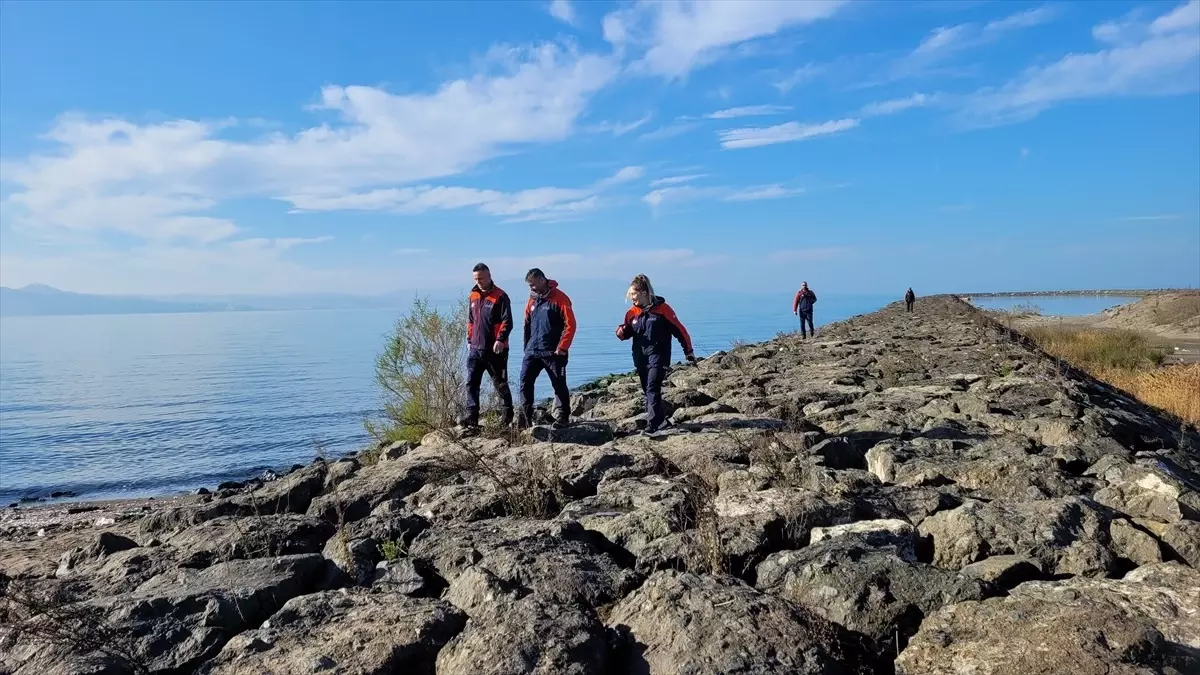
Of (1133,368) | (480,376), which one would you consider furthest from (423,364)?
(1133,368)

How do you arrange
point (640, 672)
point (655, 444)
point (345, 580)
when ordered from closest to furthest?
1. point (640, 672)
2. point (345, 580)
3. point (655, 444)

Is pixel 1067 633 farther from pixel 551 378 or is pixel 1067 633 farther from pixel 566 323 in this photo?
pixel 551 378

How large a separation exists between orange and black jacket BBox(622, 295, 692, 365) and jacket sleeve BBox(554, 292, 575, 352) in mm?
591

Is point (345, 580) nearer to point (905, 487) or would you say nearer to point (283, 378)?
point (905, 487)

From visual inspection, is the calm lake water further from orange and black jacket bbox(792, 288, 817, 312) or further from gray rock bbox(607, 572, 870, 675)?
gray rock bbox(607, 572, 870, 675)

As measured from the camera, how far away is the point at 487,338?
350 inches

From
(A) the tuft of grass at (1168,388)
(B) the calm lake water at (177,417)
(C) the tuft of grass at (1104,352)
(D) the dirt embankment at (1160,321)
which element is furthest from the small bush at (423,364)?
(D) the dirt embankment at (1160,321)

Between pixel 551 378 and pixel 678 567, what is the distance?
4.69 meters

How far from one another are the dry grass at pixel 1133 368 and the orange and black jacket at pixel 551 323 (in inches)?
392


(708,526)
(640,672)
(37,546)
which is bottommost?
(37,546)

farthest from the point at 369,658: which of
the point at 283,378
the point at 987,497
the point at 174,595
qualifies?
the point at 283,378

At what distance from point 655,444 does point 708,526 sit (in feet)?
9.77

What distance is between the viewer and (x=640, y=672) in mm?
3254

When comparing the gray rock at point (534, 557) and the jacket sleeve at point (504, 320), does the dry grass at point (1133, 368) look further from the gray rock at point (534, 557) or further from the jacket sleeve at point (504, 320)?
the gray rock at point (534, 557)
